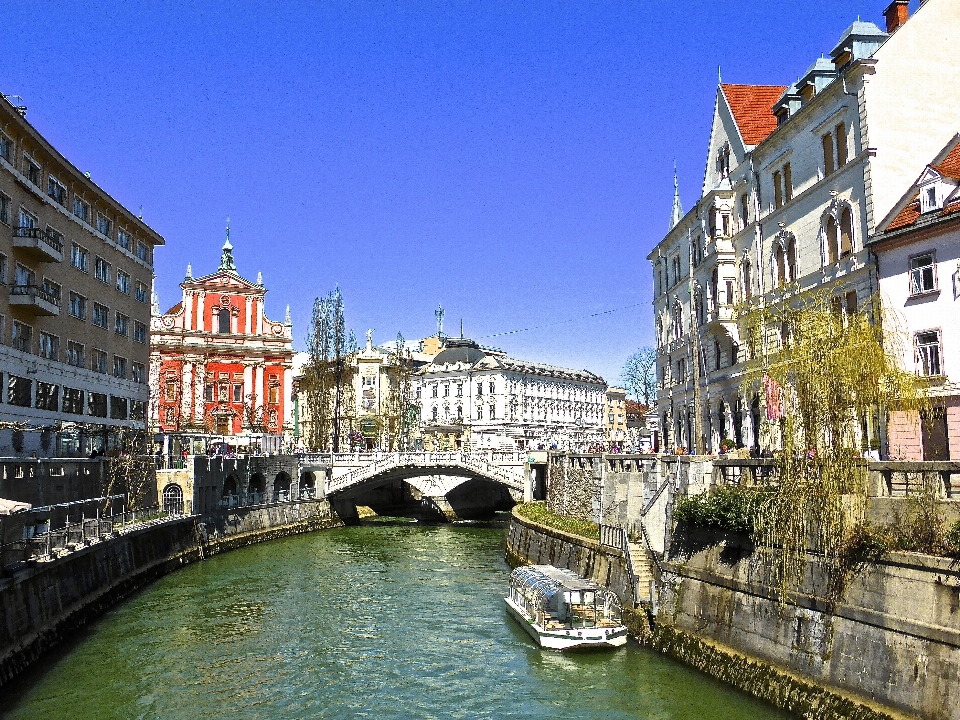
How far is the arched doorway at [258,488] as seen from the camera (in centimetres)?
6531

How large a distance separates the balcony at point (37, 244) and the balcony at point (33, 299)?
1.86 metres

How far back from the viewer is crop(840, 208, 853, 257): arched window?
38688mm

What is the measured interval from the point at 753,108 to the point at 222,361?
66524 mm

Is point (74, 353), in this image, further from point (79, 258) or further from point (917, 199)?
point (917, 199)

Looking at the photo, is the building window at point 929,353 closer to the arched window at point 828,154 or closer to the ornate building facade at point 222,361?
the arched window at point 828,154

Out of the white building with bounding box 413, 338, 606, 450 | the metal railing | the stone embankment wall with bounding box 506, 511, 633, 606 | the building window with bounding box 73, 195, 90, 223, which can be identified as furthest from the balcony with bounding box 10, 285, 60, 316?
the white building with bounding box 413, 338, 606, 450

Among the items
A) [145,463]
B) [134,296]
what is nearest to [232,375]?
[134,296]

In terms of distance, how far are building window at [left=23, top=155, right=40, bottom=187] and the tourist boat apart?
35208 millimetres

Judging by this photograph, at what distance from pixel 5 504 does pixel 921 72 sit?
131ft

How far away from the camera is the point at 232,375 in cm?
9912

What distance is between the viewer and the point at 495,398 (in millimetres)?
138500

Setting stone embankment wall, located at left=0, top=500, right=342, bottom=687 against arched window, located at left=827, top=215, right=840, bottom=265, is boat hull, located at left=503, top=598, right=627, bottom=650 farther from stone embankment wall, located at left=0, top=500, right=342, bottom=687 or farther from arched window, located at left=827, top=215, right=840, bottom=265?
arched window, located at left=827, top=215, right=840, bottom=265

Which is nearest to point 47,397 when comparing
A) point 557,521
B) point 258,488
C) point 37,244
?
point 37,244

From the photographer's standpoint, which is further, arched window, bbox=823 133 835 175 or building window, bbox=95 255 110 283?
building window, bbox=95 255 110 283
